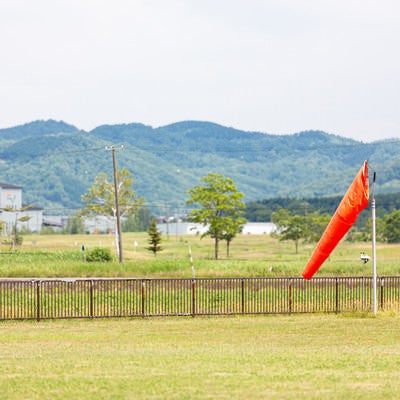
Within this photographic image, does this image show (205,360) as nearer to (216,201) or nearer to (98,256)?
(98,256)

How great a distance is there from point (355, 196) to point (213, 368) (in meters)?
10.6

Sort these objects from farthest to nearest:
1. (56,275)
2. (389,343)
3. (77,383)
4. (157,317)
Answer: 1. (56,275)
2. (157,317)
3. (389,343)
4. (77,383)

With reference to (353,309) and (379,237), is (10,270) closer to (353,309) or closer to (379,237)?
(353,309)

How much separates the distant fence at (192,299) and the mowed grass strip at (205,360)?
3.39 m

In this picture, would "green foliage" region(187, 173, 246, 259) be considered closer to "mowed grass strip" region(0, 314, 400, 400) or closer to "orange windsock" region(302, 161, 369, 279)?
"orange windsock" region(302, 161, 369, 279)

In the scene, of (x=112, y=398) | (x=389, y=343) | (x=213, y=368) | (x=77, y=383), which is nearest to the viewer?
(x=112, y=398)

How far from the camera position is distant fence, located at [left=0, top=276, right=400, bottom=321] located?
27250 millimetres

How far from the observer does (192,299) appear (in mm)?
26625

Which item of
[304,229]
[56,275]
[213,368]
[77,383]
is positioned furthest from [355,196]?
[304,229]

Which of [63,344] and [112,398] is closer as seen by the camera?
[112,398]

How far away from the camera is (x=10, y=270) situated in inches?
1929

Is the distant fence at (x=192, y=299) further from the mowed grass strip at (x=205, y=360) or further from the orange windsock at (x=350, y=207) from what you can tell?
the orange windsock at (x=350, y=207)

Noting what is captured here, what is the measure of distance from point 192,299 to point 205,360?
1159cm

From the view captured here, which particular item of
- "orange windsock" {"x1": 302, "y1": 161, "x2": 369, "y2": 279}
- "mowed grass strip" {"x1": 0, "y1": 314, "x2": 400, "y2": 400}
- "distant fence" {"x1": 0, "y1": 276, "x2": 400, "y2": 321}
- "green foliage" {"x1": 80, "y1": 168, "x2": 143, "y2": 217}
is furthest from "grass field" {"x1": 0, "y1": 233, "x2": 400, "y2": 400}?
"green foliage" {"x1": 80, "y1": 168, "x2": 143, "y2": 217}
